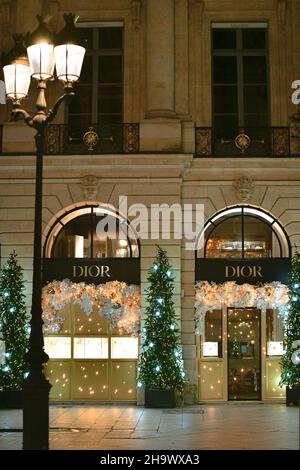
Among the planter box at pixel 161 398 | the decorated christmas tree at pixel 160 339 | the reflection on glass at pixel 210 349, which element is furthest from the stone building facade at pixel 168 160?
the planter box at pixel 161 398

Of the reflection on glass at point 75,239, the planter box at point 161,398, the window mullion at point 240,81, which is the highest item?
the window mullion at point 240,81

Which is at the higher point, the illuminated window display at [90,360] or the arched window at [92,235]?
the arched window at [92,235]

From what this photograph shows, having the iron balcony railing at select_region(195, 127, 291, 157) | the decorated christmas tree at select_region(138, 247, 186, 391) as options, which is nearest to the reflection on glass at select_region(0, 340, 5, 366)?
the decorated christmas tree at select_region(138, 247, 186, 391)

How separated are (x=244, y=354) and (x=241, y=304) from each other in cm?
135

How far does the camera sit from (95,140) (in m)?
20.2

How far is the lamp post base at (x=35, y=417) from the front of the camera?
37.9 ft

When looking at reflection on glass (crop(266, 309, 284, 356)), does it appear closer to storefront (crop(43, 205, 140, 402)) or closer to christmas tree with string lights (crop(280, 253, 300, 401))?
christmas tree with string lights (crop(280, 253, 300, 401))

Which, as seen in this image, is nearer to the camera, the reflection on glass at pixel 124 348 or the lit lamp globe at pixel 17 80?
the lit lamp globe at pixel 17 80

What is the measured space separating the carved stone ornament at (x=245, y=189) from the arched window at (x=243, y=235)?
0.35m

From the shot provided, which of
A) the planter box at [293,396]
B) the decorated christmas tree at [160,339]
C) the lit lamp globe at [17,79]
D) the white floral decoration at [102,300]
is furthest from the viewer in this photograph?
the white floral decoration at [102,300]

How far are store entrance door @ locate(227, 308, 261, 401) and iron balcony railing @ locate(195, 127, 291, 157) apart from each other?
4143mm

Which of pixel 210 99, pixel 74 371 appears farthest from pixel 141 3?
pixel 74 371

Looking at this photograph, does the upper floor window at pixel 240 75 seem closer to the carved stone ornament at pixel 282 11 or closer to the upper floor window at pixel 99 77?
the carved stone ornament at pixel 282 11
